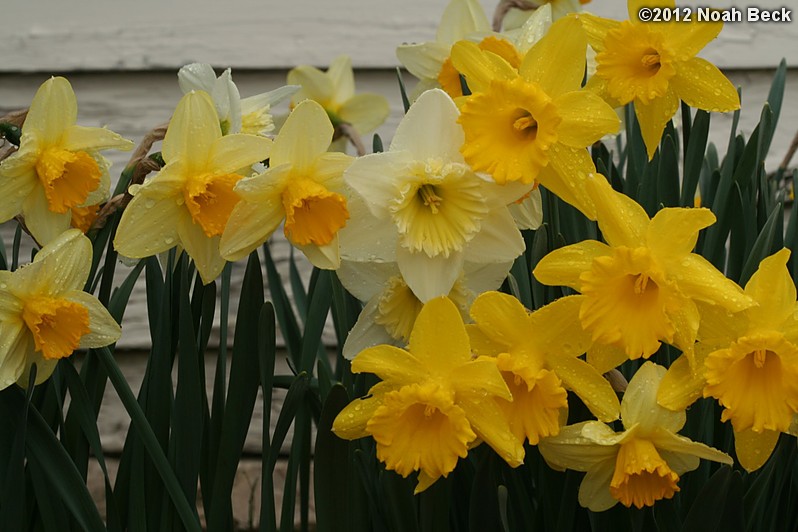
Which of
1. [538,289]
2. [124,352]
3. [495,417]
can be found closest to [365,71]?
[124,352]

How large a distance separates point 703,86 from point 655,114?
41 mm

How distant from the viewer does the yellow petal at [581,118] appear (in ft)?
1.86

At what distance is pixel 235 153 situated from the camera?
2.04 ft

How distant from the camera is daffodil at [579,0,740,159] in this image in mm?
630

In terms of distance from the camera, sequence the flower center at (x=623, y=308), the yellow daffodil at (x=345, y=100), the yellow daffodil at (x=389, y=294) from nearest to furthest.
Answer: the flower center at (x=623, y=308), the yellow daffodil at (x=389, y=294), the yellow daffodil at (x=345, y=100)

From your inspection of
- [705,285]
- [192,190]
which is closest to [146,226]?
[192,190]

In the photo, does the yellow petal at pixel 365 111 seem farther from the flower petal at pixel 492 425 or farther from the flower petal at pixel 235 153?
the flower petal at pixel 492 425

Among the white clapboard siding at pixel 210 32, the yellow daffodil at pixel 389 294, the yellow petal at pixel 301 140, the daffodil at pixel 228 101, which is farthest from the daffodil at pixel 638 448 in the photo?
the white clapboard siding at pixel 210 32

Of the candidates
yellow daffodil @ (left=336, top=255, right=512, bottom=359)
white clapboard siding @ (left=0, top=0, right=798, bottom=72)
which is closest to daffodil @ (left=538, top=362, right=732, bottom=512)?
yellow daffodil @ (left=336, top=255, right=512, bottom=359)

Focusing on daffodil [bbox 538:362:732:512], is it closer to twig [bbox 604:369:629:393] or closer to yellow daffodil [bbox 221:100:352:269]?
twig [bbox 604:369:629:393]

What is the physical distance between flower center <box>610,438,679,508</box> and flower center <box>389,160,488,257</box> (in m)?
0.18

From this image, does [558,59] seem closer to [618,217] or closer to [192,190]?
[618,217]

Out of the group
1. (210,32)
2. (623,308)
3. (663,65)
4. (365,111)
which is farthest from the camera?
(210,32)

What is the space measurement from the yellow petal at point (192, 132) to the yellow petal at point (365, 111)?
1.98 ft
